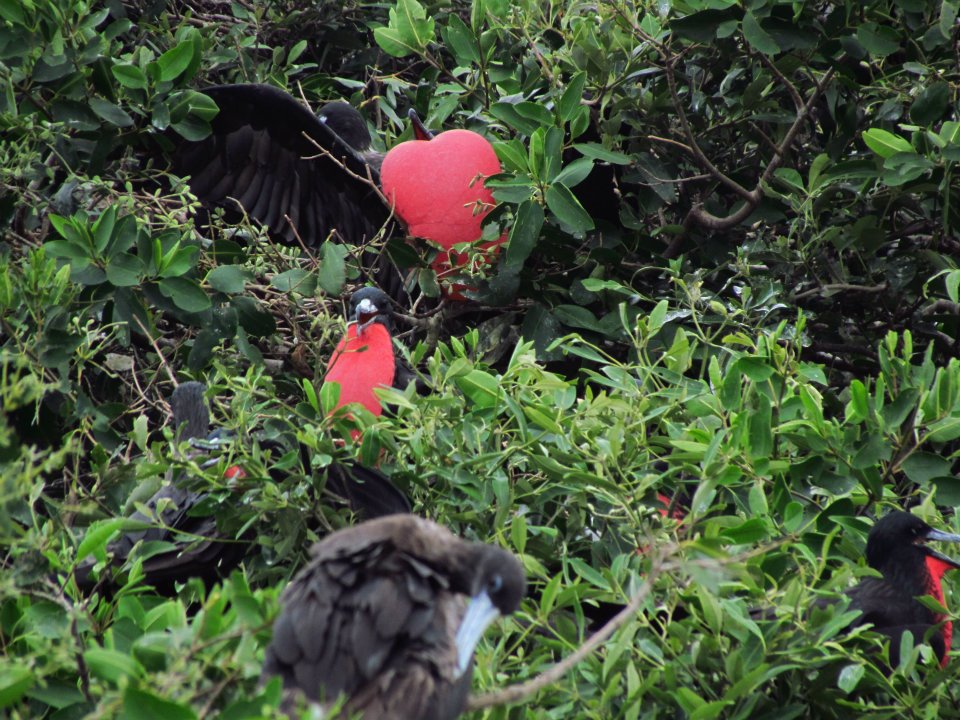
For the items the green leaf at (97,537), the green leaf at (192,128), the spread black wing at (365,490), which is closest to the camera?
the green leaf at (97,537)

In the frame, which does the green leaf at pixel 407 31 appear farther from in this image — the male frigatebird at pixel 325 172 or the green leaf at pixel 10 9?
the green leaf at pixel 10 9

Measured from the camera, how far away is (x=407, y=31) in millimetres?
3121

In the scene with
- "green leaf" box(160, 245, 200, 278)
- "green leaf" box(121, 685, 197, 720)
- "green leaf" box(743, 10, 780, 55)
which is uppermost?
"green leaf" box(743, 10, 780, 55)

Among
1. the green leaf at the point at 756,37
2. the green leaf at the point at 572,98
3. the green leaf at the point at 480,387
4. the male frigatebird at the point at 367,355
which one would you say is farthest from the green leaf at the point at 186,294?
the green leaf at the point at 756,37

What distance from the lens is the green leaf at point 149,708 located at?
1228 millimetres

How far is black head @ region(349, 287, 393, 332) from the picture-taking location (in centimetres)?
276

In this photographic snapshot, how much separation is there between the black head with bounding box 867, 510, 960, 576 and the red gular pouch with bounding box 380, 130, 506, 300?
1268 mm

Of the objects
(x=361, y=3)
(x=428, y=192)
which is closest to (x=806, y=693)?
(x=428, y=192)

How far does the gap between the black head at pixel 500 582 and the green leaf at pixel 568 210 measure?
1159mm

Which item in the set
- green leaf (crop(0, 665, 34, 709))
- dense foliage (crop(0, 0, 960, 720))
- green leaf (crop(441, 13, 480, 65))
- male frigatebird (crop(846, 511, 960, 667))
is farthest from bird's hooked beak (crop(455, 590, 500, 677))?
green leaf (crop(441, 13, 480, 65))

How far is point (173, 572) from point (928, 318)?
5.85ft

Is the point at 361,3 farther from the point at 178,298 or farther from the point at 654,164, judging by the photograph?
the point at 178,298

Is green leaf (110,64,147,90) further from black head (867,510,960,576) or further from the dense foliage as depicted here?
black head (867,510,960,576)

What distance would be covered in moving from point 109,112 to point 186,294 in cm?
58
